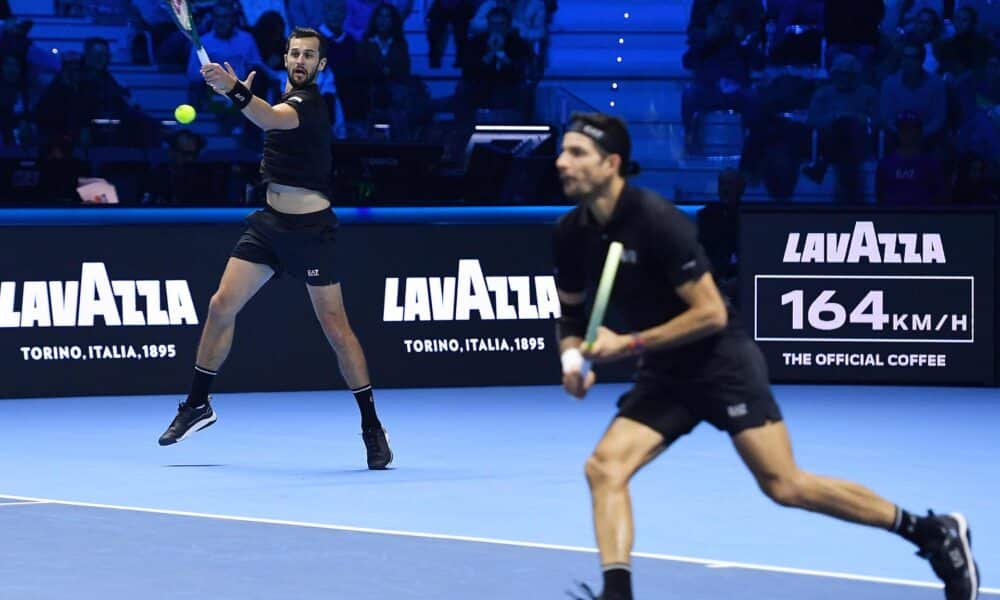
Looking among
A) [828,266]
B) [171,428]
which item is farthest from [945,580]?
[828,266]

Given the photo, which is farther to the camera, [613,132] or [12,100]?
[12,100]

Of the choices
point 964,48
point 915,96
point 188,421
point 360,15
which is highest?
point 360,15

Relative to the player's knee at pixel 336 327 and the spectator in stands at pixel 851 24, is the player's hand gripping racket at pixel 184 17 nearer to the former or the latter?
the player's knee at pixel 336 327

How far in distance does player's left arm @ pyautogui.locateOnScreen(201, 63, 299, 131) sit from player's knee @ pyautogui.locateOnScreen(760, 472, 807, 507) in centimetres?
376

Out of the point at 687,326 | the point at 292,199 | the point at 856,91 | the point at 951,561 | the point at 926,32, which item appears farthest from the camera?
the point at 926,32

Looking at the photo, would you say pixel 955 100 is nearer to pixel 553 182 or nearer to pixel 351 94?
pixel 553 182

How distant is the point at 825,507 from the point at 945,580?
20.3 inches

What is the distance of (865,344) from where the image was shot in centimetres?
1370

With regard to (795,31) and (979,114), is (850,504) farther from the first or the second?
(795,31)

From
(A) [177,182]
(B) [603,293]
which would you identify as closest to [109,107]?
(A) [177,182]

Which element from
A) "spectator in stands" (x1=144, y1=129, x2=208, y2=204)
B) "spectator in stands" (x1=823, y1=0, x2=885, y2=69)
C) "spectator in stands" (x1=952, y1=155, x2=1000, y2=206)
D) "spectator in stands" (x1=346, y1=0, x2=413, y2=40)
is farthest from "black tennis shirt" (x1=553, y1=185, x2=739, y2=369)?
"spectator in stands" (x1=823, y1=0, x2=885, y2=69)

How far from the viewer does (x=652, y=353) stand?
18.4 ft

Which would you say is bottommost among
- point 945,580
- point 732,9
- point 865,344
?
point 865,344

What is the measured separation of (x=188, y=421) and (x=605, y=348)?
15.7ft
